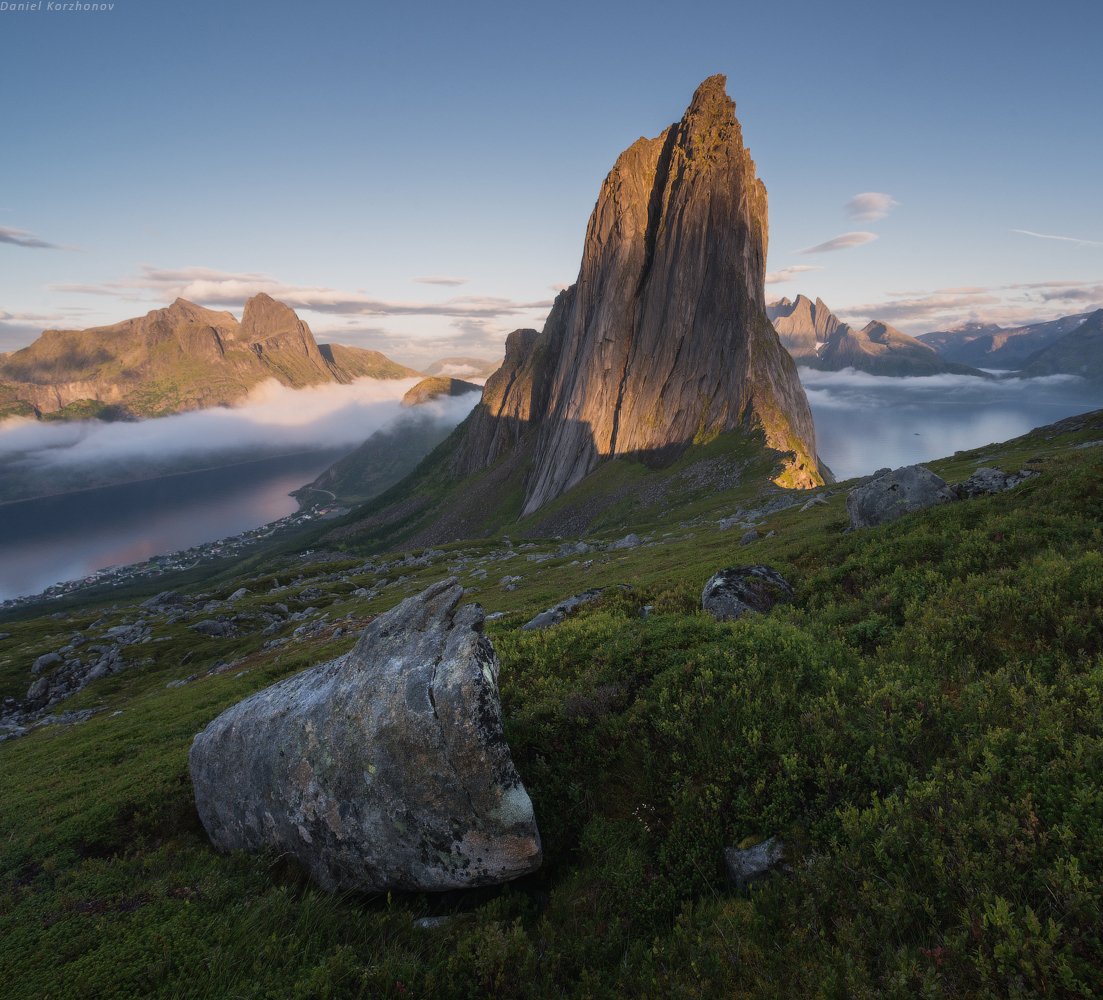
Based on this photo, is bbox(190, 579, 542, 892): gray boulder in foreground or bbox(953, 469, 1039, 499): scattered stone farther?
bbox(953, 469, 1039, 499): scattered stone

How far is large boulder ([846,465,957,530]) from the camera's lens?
2089 cm

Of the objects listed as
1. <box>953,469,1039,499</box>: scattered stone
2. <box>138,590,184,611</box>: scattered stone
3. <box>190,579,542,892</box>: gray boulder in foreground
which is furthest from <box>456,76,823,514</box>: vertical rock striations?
<box>190,579,542,892</box>: gray boulder in foreground

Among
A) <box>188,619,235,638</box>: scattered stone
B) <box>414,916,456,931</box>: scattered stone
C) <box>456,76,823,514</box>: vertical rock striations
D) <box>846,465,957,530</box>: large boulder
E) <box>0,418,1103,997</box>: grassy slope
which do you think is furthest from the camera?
<box>456,76,823,514</box>: vertical rock striations

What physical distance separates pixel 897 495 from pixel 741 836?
19052 mm

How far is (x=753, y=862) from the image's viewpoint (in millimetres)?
6945

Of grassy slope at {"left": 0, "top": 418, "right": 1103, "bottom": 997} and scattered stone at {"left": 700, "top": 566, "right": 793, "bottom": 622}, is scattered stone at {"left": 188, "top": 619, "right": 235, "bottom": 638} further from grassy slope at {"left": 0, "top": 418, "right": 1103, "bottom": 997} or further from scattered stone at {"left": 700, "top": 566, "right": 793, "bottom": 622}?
scattered stone at {"left": 700, "top": 566, "right": 793, "bottom": 622}

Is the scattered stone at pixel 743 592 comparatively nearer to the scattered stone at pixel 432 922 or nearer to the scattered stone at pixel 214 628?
the scattered stone at pixel 432 922

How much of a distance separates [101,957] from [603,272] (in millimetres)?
140941

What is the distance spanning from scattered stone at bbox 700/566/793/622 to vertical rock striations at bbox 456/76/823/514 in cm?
7864

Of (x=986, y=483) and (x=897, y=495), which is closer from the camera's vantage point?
(x=986, y=483)

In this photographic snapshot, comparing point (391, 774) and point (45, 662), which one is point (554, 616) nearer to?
point (391, 774)

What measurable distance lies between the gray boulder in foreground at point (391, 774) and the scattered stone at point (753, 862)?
9.42 feet

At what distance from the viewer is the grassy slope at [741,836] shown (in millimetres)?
5402

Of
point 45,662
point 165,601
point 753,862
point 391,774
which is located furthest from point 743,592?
point 165,601
